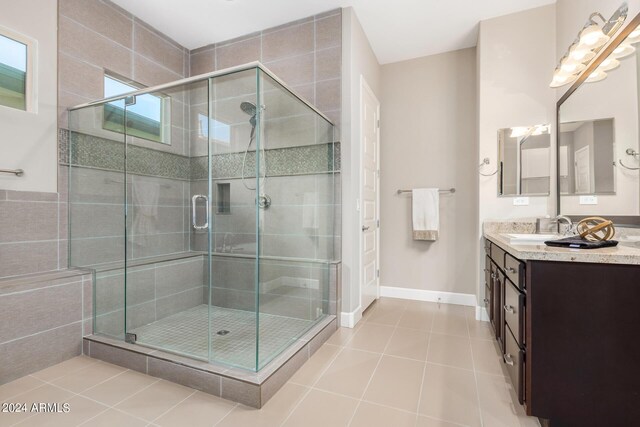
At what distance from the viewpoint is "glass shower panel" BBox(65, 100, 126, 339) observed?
2.28 metres

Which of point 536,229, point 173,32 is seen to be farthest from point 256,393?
point 173,32

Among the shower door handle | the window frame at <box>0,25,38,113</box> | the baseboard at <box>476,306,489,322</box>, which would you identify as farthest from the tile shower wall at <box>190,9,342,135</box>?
the baseboard at <box>476,306,489,322</box>

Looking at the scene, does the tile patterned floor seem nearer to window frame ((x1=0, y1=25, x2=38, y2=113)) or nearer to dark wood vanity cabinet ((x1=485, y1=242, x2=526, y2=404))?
dark wood vanity cabinet ((x1=485, y1=242, x2=526, y2=404))

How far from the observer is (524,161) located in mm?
2736

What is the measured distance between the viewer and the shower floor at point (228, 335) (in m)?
1.88

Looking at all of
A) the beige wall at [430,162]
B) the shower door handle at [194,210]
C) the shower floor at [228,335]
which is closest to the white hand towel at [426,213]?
the beige wall at [430,162]

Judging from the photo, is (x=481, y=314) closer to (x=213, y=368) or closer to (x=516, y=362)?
(x=516, y=362)

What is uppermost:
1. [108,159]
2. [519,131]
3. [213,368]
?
[519,131]

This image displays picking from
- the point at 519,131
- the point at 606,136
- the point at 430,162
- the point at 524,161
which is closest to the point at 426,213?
the point at 430,162

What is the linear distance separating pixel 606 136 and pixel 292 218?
6.84 ft

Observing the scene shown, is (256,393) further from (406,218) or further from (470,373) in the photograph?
(406,218)

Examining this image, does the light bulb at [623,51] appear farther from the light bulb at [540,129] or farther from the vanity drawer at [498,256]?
the vanity drawer at [498,256]

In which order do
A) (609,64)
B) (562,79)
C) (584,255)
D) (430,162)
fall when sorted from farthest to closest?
(430,162)
(562,79)
(609,64)
(584,255)

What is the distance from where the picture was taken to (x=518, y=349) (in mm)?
1455
